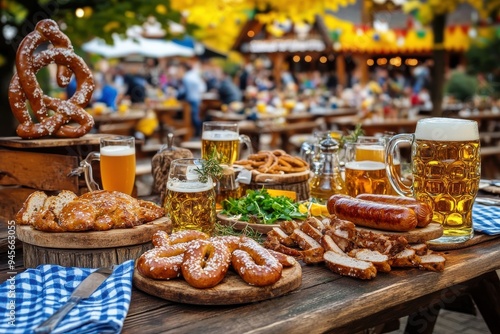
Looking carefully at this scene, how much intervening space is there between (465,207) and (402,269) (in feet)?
1.41

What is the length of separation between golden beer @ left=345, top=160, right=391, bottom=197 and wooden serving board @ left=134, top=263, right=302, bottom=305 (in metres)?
0.97

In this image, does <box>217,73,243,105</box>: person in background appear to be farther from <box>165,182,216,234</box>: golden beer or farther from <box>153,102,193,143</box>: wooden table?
<box>165,182,216,234</box>: golden beer

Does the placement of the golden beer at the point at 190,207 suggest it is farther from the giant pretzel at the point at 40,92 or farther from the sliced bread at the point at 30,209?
the giant pretzel at the point at 40,92

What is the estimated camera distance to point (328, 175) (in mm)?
2820

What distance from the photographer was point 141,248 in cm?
202

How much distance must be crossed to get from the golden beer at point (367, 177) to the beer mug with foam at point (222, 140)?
625 millimetres

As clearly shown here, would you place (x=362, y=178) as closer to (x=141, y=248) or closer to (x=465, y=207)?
(x=465, y=207)

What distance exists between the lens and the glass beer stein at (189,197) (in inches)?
87.3

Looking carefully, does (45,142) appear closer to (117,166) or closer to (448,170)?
(117,166)

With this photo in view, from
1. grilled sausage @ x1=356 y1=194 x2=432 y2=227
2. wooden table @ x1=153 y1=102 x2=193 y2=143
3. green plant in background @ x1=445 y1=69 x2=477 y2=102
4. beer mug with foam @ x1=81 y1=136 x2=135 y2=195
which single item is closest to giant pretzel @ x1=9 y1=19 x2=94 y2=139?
beer mug with foam @ x1=81 y1=136 x2=135 y2=195

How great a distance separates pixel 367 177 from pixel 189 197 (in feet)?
2.74

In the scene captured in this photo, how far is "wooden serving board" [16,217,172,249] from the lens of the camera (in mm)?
1909

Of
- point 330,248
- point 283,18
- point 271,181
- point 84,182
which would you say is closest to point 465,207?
point 330,248

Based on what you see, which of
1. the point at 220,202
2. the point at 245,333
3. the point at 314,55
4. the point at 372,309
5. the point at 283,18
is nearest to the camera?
the point at 245,333
